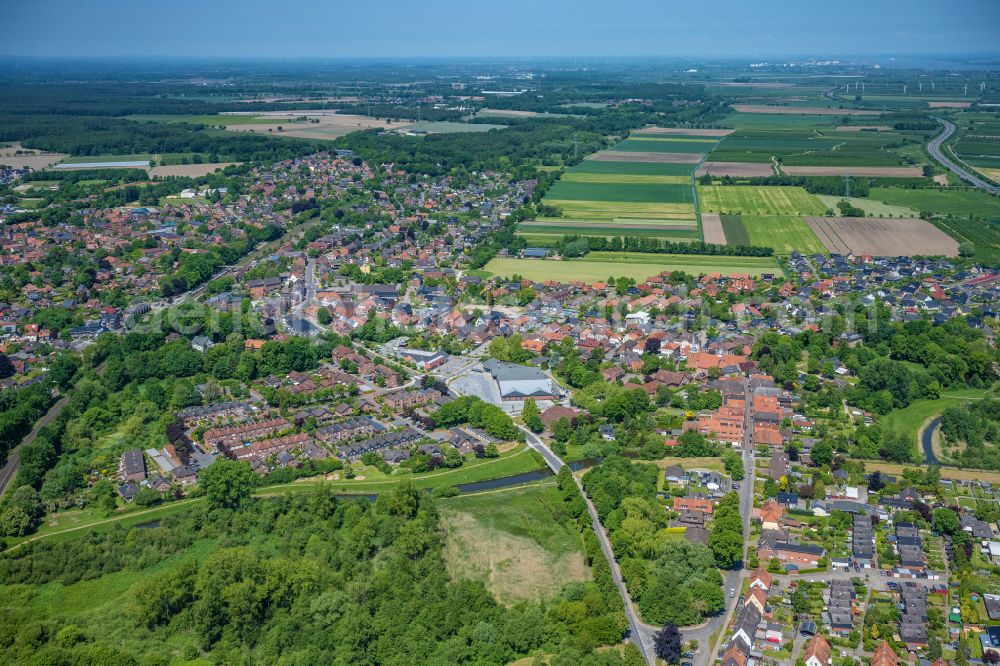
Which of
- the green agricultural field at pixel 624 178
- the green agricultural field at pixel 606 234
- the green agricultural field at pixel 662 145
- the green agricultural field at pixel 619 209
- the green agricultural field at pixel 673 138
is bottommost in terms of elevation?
the green agricultural field at pixel 606 234

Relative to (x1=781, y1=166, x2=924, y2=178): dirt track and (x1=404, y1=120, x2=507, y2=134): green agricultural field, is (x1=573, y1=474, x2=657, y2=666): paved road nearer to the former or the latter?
(x1=781, y1=166, x2=924, y2=178): dirt track

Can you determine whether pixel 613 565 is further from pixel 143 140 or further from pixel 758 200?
pixel 143 140

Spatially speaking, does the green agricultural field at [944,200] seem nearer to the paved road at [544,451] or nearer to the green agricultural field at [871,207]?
the green agricultural field at [871,207]

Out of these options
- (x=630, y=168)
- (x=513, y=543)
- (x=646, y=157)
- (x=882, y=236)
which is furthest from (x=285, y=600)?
(x=646, y=157)

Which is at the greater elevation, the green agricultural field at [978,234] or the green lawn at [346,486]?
the green agricultural field at [978,234]

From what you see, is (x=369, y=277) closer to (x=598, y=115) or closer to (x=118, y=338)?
(x=118, y=338)

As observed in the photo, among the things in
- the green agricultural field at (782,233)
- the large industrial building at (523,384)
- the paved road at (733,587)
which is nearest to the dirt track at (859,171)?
the green agricultural field at (782,233)

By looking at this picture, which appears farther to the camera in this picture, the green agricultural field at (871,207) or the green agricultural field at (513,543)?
the green agricultural field at (871,207)
